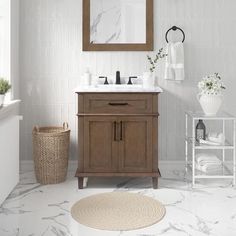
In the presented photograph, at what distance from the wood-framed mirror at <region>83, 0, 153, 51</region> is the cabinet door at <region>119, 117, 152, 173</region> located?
33.9 inches

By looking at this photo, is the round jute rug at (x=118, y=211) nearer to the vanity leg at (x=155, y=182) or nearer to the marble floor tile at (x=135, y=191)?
the marble floor tile at (x=135, y=191)

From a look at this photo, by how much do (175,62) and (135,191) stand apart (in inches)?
50.0

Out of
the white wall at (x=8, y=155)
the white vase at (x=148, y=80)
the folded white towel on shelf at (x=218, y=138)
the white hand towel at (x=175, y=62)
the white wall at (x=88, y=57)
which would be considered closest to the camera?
the white wall at (x=8, y=155)

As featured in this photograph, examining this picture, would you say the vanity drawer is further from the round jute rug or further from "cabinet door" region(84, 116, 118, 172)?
the round jute rug

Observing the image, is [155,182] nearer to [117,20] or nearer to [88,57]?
[88,57]

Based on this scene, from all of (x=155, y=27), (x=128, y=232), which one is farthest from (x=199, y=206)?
(x=155, y=27)

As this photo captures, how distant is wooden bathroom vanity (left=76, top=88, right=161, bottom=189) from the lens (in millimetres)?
3473

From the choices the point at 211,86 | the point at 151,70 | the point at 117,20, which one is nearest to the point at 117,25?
the point at 117,20

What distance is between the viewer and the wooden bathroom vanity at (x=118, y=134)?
3473mm

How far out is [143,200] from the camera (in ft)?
10.6

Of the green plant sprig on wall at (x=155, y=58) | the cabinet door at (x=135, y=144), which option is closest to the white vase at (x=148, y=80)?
the green plant sprig on wall at (x=155, y=58)

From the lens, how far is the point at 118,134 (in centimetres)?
350

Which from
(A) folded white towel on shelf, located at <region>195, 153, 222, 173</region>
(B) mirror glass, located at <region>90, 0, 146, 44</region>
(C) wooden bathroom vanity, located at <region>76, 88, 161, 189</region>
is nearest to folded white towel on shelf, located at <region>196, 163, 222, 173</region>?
(A) folded white towel on shelf, located at <region>195, 153, 222, 173</region>

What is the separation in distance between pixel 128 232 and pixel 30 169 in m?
1.80
